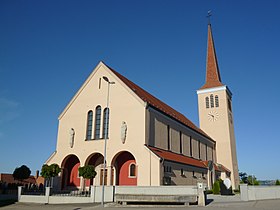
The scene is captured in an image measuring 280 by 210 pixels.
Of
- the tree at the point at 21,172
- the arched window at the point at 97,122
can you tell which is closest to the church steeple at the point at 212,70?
the arched window at the point at 97,122

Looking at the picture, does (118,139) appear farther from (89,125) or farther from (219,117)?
(219,117)

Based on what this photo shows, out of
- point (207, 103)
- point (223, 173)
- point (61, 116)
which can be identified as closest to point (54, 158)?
point (61, 116)

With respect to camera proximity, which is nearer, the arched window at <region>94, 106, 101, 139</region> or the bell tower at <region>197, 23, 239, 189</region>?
the arched window at <region>94, 106, 101, 139</region>

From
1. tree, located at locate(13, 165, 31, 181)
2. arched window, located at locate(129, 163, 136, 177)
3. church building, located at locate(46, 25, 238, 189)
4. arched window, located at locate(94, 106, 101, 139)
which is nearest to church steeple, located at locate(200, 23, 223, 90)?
church building, located at locate(46, 25, 238, 189)

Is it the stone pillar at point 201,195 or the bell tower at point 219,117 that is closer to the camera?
the stone pillar at point 201,195

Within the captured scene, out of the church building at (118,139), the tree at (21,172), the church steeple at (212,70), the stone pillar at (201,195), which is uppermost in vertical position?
the church steeple at (212,70)

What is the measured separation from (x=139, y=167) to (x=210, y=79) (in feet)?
111

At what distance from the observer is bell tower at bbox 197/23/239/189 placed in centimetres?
4866

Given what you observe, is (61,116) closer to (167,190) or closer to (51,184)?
(51,184)

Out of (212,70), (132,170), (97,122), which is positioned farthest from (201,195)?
(212,70)

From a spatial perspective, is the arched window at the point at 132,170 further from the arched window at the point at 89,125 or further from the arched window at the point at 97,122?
the arched window at the point at 89,125

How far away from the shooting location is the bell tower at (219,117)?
160 feet

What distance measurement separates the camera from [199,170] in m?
34.9

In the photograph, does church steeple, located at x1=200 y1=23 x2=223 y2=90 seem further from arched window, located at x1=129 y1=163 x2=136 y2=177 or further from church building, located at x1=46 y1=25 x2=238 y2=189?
arched window, located at x1=129 y1=163 x2=136 y2=177
